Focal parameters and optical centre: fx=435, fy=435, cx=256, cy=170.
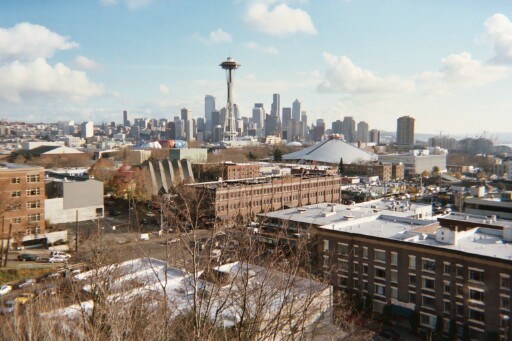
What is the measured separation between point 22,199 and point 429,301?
1574 centimetres

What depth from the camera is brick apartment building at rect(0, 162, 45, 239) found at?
1733 cm

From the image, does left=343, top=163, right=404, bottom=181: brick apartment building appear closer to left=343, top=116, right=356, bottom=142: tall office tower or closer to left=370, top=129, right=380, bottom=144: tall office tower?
left=343, top=116, right=356, bottom=142: tall office tower

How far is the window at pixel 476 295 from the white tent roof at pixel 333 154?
43.7 m

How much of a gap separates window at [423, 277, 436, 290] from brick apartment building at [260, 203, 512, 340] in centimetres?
2

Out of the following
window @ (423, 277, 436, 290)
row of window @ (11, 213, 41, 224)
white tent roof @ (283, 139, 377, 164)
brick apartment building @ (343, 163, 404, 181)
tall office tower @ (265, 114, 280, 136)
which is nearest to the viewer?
window @ (423, 277, 436, 290)

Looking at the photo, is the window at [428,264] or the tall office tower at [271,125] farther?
the tall office tower at [271,125]

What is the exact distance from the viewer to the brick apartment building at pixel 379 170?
150ft

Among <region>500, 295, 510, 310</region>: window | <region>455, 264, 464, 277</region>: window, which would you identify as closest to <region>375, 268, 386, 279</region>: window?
<region>455, 264, 464, 277</region>: window

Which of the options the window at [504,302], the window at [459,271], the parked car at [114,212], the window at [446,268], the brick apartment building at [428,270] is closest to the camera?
the window at [504,302]

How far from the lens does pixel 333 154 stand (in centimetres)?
5591

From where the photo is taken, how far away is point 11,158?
4703cm

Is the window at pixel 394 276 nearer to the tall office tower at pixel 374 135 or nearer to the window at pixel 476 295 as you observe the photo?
the window at pixel 476 295

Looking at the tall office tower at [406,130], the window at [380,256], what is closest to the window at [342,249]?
the window at [380,256]

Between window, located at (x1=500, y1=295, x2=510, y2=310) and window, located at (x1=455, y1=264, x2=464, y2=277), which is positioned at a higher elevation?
window, located at (x1=455, y1=264, x2=464, y2=277)
